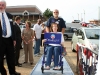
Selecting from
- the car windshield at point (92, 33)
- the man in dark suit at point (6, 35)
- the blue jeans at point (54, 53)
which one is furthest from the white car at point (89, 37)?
the man in dark suit at point (6, 35)

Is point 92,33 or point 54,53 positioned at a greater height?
point 92,33

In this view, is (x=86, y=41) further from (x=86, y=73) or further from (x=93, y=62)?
(x=93, y=62)

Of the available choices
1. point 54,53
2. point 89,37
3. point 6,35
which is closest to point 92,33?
point 89,37

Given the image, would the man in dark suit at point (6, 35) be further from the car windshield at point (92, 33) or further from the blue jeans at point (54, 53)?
the car windshield at point (92, 33)

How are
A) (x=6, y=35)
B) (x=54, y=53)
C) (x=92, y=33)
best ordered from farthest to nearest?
(x=92, y=33), (x=54, y=53), (x=6, y=35)

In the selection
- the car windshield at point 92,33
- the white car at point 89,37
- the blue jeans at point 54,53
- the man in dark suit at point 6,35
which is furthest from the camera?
the car windshield at point 92,33

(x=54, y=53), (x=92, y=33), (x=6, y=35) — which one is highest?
(x=6, y=35)

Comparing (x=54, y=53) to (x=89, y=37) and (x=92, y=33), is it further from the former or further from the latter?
(x=92, y=33)

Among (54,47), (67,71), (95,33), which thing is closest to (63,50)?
(54,47)

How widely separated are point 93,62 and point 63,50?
2298mm

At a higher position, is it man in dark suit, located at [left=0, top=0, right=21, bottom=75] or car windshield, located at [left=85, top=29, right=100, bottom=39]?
man in dark suit, located at [left=0, top=0, right=21, bottom=75]

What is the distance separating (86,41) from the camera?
35.7ft

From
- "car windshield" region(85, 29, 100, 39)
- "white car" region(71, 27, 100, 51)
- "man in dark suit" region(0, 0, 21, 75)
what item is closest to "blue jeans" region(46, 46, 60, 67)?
"man in dark suit" region(0, 0, 21, 75)

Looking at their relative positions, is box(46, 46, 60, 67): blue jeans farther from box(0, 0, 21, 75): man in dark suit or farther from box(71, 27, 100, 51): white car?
box(71, 27, 100, 51): white car
